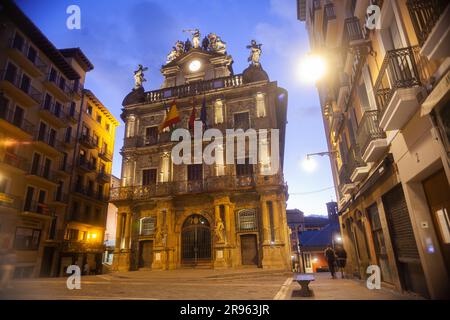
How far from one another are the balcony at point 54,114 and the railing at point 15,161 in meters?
4.28

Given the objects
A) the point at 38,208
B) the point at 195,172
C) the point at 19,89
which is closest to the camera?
the point at 19,89

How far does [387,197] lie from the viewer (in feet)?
28.4

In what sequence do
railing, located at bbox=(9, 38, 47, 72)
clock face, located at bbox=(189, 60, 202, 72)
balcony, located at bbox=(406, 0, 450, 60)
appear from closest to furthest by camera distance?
1. balcony, located at bbox=(406, 0, 450, 60)
2. railing, located at bbox=(9, 38, 47, 72)
3. clock face, located at bbox=(189, 60, 202, 72)

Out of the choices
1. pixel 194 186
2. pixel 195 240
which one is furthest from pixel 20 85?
pixel 195 240

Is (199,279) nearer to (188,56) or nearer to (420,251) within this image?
(420,251)

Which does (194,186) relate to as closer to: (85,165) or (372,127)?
(372,127)

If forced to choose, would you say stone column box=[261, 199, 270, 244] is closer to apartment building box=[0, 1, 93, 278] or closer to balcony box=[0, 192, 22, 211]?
apartment building box=[0, 1, 93, 278]

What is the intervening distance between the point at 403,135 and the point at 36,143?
78.2 feet

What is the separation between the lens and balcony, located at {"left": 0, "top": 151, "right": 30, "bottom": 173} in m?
18.1

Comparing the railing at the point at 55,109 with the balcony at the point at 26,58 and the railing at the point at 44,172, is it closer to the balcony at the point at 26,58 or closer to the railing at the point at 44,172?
the balcony at the point at 26,58

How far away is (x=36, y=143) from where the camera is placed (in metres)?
20.7

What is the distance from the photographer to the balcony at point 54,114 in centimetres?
2197

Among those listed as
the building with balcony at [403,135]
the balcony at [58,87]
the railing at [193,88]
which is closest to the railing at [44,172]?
the balcony at [58,87]

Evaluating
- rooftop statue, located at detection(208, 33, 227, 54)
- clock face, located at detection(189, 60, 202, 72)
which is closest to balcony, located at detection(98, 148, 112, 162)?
clock face, located at detection(189, 60, 202, 72)
